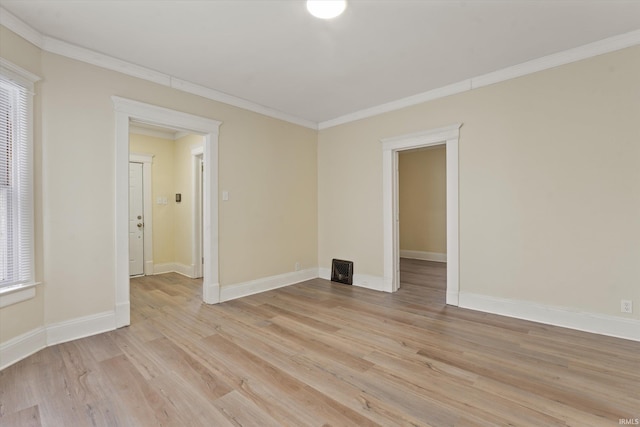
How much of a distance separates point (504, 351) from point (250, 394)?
211 cm

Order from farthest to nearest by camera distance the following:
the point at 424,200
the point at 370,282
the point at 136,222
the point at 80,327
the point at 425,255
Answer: the point at 424,200, the point at 425,255, the point at 136,222, the point at 370,282, the point at 80,327

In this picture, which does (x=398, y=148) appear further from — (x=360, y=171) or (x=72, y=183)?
(x=72, y=183)

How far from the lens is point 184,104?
139 inches

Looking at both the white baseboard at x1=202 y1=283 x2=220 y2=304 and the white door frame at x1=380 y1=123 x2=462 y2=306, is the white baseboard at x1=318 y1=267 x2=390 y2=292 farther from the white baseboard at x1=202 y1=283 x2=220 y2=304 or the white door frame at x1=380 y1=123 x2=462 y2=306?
the white baseboard at x1=202 y1=283 x2=220 y2=304

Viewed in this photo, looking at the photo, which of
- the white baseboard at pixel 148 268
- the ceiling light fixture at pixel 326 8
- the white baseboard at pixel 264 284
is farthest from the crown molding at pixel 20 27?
the white baseboard at pixel 148 268

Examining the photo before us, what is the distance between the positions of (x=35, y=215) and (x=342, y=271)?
3766 mm

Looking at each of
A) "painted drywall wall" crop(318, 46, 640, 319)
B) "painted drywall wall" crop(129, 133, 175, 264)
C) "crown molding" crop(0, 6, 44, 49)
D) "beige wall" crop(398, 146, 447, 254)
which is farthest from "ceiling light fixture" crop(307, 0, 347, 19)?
"beige wall" crop(398, 146, 447, 254)

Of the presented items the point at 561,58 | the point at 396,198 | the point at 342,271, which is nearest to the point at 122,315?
the point at 342,271

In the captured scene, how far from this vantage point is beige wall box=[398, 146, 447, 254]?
7.07 m

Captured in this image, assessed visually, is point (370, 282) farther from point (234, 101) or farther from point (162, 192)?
point (162, 192)

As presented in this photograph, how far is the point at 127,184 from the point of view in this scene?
306 centimetres

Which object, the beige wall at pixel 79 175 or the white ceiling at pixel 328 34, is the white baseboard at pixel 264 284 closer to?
the beige wall at pixel 79 175

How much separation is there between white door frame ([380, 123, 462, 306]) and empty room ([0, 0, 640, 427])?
1.1 inches

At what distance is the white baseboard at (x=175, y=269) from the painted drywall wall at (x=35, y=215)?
2.69m
